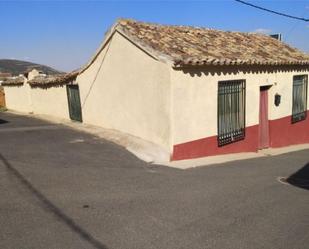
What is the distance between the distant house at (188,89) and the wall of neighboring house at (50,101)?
20cm

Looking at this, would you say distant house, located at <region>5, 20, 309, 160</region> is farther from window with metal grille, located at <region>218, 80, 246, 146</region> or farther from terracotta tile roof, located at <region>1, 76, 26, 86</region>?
terracotta tile roof, located at <region>1, 76, 26, 86</region>

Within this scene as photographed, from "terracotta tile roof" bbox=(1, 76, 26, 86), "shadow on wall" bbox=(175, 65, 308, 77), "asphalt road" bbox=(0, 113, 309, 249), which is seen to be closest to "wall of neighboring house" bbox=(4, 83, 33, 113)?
"terracotta tile roof" bbox=(1, 76, 26, 86)

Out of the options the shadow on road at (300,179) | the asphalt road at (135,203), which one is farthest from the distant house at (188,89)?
the shadow on road at (300,179)

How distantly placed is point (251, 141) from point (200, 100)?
139 inches

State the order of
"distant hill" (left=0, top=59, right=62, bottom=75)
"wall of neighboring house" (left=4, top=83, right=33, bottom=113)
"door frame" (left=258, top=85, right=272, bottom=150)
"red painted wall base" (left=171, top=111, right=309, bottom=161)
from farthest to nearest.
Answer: "distant hill" (left=0, top=59, right=62, bottom=75)
"wall of neighboring house" (left=4, top=83, right=33, bottom=113)
"door frame" (left=258, top=85, right=272, bottom=150)
"red painted wall base" (left=171, top=111, right=309, bottom=161)

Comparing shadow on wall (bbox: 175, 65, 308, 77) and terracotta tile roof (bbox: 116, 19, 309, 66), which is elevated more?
terracotta tile roof (bbox: 116, 19, 309, 66)

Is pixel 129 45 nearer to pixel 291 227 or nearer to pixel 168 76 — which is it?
pixel 168 76

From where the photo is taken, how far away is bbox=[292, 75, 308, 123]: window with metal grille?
16.6m

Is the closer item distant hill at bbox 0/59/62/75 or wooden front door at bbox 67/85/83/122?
wooden front door at bbox 67/85/83/122

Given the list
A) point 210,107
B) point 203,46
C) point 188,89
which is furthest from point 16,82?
point 188,89

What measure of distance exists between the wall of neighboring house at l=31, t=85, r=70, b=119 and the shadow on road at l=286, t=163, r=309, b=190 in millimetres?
9119

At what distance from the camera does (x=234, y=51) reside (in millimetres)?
13328

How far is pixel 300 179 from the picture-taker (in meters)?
9.42

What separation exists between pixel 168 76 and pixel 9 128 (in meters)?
6.57
